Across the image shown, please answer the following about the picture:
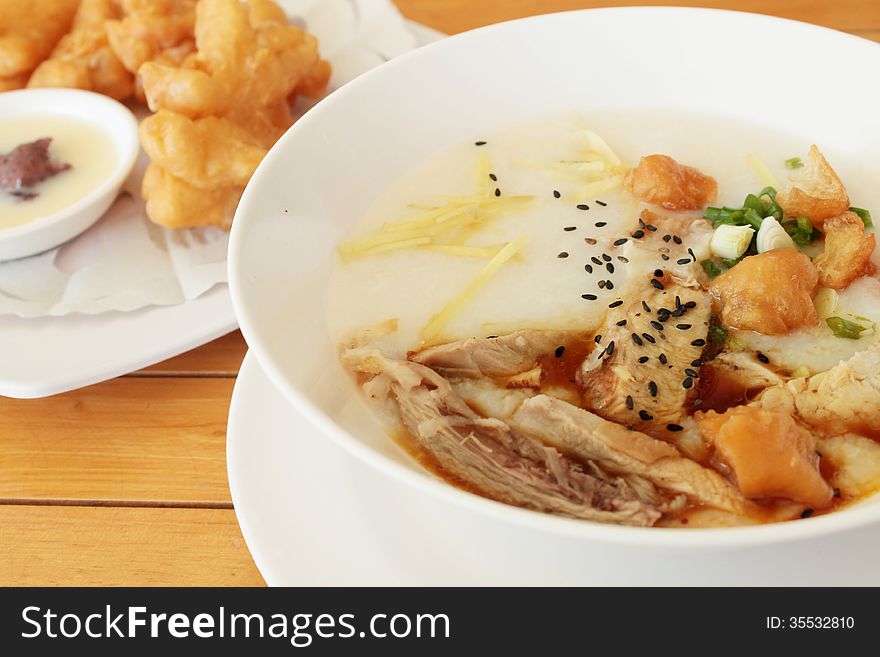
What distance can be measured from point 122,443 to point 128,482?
0.46ft

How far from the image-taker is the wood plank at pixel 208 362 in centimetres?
239

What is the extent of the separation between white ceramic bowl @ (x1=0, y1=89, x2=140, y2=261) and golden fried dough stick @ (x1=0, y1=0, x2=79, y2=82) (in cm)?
13

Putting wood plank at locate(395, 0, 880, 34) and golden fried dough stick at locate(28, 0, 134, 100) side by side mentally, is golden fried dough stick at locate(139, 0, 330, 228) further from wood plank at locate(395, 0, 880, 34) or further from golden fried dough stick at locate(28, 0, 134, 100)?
wood plank at locate(395, 0, 880, 34)

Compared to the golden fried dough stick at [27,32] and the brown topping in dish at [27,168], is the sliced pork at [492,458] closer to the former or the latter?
the brown topping in dish at [27,168]

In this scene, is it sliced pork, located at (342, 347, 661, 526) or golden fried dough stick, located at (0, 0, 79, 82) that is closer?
sliced pork, located at (342, 347, 661, 526)

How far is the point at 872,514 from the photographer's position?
1303 mm

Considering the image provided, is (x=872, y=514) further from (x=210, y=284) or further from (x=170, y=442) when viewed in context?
(x=210, y=284)

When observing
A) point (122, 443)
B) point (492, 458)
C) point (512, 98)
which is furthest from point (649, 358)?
point (122, 443)

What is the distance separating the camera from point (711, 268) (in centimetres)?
192

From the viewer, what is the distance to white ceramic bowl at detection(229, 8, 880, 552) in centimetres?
188

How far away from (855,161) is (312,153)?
1.35 m

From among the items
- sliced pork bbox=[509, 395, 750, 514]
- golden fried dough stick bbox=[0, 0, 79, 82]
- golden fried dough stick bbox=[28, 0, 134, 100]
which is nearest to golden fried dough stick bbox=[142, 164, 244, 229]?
golden fried dough stick bbox=[28, 0, 134, 100]

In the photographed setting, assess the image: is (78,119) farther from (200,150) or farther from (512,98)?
(512,98)

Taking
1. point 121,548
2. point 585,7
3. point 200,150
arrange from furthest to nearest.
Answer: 1. point 585,7
2. point 200,150
3. point 121,548
